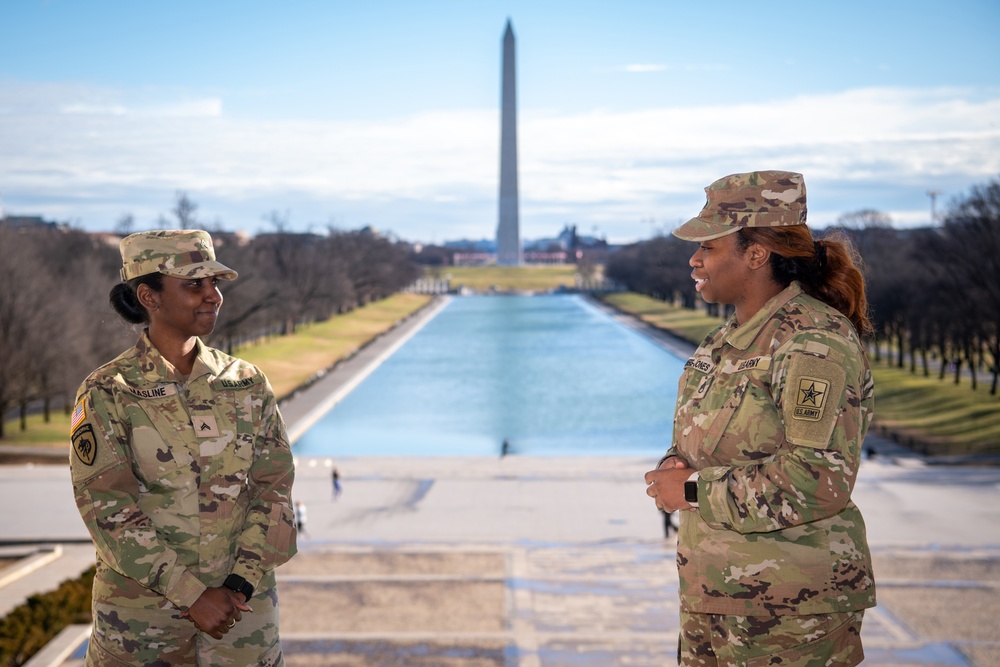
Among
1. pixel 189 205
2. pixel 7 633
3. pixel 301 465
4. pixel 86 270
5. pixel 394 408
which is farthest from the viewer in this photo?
pixel 189 205

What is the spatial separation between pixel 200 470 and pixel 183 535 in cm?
22

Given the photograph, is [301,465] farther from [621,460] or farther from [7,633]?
[7,633]

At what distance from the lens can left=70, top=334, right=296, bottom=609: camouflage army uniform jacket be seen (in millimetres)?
3359

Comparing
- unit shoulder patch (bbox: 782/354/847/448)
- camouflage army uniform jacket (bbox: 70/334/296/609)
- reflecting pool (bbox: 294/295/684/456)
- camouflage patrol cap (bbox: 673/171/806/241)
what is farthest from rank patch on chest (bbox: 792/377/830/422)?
reflecting pool (bbox: 294/295/684/456)

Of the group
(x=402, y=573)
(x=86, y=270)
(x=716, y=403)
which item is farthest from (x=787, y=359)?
(x=86, y=270)

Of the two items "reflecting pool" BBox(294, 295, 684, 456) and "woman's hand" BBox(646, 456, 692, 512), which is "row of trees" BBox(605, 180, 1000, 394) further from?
"woman's hand" BBox(646, 456, 692, 512)

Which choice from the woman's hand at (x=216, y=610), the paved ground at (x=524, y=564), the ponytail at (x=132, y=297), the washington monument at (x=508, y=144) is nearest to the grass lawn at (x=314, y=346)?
the paved ground at (x=524, y=564)

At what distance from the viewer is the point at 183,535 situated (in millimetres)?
3498

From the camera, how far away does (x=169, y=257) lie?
358 centimetres

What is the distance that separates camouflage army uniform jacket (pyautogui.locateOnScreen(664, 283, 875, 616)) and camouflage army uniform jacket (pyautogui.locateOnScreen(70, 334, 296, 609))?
1.41 metres

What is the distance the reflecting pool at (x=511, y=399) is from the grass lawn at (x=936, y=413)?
7.05m

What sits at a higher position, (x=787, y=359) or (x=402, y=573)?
(x=787, y=359)

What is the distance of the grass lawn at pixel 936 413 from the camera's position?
29511 millimetres

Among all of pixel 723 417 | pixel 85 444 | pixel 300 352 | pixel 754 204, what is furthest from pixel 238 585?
pixel 300 352
